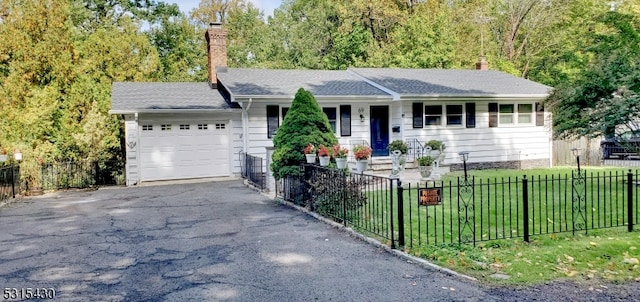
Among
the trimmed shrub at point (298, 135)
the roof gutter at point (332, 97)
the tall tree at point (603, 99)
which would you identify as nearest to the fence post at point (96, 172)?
the roof gutter at point (332, 97)

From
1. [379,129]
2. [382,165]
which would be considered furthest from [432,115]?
[382,165]

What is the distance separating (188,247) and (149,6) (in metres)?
28.5

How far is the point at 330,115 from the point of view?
17.6 m

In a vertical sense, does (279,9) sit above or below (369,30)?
above

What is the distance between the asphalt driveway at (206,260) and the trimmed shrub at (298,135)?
37.4 inches

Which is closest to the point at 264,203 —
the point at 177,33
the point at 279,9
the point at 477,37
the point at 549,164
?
the point at 549,164

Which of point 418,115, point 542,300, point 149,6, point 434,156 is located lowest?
point 542,300

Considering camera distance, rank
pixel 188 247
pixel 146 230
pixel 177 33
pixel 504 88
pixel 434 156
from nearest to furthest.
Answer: pixel 188 247 < pixel 146 230 < pixel 434 156 < pixel 504 88 < pixel 177 33

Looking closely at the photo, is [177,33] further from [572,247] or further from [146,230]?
[572,247]

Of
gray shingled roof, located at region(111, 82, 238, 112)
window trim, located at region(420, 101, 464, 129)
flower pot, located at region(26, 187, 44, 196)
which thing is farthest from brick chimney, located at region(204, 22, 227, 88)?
window trim, located at region(420, 101, 464, 129)

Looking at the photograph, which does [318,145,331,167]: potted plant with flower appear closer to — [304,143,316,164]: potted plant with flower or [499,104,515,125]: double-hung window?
[304,143,316,164]: potted plant with flower

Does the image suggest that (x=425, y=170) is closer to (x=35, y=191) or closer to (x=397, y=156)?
(x=397, y=156)

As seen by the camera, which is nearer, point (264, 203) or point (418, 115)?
point (264, 203)

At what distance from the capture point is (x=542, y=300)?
14.9 feet
